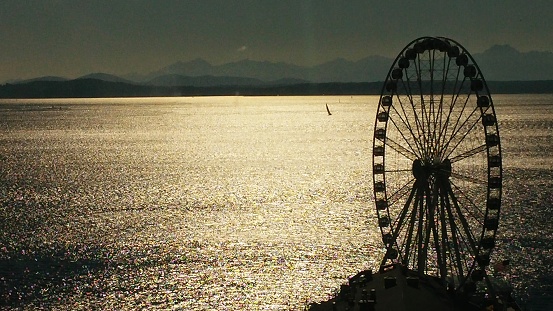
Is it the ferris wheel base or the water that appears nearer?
the ferris wheel base

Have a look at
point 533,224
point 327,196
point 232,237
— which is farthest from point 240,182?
point 533,224

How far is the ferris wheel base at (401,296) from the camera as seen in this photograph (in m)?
51.6

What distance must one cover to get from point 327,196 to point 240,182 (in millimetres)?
32897

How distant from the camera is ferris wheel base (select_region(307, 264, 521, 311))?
5156 centimetres

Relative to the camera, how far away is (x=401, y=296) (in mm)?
52344

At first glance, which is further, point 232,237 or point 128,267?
point 232,237

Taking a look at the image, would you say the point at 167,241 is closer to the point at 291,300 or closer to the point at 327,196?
the point at 291,300

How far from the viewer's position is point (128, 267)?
88812 mm

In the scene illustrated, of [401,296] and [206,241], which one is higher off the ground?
[401,296]

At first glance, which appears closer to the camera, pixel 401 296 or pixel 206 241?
pixel 401 296

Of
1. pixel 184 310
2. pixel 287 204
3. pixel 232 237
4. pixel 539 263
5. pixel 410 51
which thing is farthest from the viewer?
pixel 287 204

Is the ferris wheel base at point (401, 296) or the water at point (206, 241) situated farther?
the water at point (206, 241)

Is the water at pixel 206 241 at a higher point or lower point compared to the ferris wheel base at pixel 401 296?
lower

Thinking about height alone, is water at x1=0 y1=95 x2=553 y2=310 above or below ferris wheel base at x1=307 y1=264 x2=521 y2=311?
below
